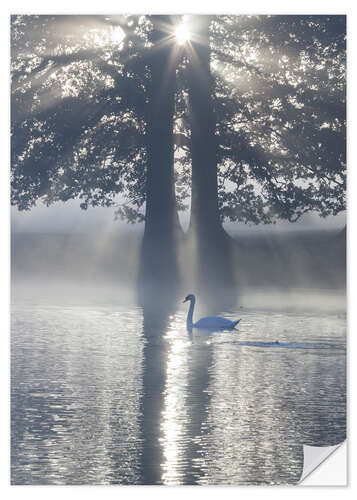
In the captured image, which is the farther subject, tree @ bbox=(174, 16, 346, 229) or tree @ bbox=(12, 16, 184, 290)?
tree @ bbox=(12, 16, 184, 290)

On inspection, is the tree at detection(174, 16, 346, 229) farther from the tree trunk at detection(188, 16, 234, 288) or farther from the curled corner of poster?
the curled corner of poster

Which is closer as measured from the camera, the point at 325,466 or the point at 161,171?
the point at 325,466

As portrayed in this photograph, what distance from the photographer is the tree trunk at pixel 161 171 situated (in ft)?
29.7

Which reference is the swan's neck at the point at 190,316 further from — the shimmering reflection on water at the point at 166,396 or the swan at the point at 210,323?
the shimmering reflection on water at the point at 166,396

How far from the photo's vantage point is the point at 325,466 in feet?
24.7

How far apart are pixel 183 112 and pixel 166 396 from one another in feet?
9.32

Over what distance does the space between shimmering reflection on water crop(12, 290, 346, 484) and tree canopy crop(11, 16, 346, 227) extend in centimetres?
105

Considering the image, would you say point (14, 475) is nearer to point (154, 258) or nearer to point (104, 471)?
point (104, 471)

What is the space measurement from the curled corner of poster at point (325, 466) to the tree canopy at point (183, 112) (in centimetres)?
210

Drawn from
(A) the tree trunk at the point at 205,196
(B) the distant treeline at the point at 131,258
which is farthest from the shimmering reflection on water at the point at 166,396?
(A) the tree trunk at the point at 205,196

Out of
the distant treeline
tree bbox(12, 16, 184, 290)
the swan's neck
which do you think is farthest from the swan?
tree bbox(12, 16, 184, 290)

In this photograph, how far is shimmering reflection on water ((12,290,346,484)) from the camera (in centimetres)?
715

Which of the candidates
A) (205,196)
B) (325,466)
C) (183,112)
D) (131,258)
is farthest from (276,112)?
(325,466)

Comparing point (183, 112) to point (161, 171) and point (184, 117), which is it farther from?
point (161, 171)
